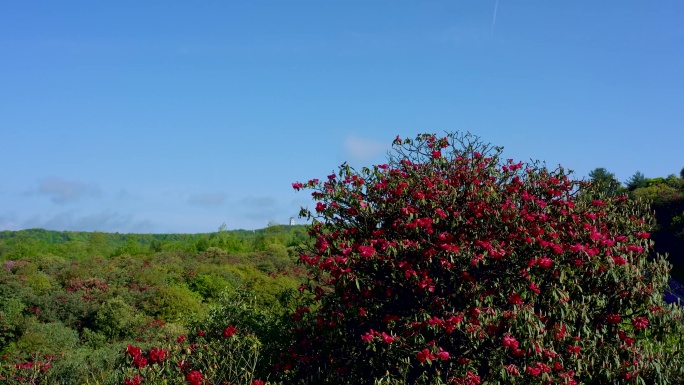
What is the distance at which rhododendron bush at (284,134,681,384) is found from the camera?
24.0 ft

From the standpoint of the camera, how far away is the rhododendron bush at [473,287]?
7.32 m

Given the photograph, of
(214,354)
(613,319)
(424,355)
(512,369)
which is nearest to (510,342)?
(512,369)

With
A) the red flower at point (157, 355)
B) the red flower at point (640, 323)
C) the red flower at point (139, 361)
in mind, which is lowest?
the red flower at point (139, 361)

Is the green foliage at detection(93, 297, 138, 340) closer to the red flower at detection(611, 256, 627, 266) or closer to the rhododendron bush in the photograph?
the rhododendron bush

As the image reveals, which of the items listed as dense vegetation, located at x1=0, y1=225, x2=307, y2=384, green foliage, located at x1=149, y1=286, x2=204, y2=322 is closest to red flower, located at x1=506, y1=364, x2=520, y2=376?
dense vegetation, located at x1=0, y1=225, x2=307, y2=384

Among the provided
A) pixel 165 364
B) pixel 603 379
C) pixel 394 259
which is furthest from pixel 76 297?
pixel 603 379

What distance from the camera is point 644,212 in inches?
373

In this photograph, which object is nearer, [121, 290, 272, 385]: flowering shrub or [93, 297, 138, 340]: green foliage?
[121, 290, 272, 385]: flowering shrub

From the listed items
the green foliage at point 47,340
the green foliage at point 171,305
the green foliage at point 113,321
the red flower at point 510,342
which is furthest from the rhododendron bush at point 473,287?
the green foliage at point 171,305

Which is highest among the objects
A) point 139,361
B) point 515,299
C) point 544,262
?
point 544,262

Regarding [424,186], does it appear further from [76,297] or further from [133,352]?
[76,297]

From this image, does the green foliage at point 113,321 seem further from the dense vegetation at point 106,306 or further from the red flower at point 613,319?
the red flower at point 613,319

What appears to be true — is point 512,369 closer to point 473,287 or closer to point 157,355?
point 473,287

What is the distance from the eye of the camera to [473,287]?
7.43 meters
